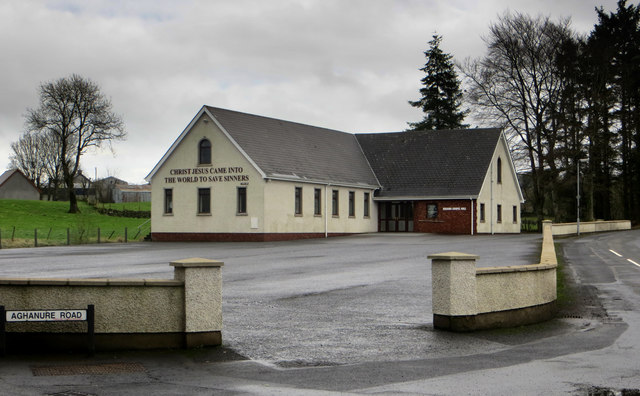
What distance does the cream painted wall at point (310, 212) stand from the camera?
44.8 meters

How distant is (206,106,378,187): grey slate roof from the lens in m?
46.0

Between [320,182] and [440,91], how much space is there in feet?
106

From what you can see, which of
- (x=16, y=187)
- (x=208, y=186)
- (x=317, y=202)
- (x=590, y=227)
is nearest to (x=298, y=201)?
(x=317, y=202)

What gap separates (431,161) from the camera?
5450 centimetres

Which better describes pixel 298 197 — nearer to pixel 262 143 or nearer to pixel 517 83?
pixel 262 143

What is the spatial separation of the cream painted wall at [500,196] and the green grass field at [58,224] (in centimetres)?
2239

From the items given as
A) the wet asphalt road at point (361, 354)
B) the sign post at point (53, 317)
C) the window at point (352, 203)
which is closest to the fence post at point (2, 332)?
the sign post at point (53, 317)

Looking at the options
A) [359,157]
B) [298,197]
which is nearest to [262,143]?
[298,197]

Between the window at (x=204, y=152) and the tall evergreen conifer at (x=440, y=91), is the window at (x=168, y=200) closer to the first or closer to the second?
the window at (x=204, y=152)

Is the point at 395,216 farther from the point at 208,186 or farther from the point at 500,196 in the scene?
the point at 208,186

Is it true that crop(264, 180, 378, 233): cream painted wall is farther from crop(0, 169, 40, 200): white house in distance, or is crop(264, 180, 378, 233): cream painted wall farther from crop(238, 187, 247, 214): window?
crop(0, 169, 40, 200): white house in distance

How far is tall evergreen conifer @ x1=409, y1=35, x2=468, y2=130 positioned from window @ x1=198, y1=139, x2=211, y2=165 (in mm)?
34978

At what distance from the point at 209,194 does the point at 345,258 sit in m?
19.8

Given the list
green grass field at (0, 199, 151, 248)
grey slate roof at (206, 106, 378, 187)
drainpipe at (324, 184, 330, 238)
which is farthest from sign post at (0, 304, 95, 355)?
drainpipe at (324, 184, 330, 238)
